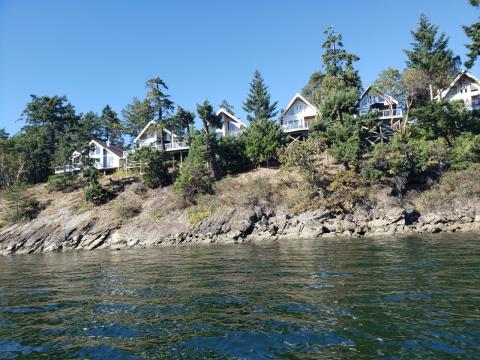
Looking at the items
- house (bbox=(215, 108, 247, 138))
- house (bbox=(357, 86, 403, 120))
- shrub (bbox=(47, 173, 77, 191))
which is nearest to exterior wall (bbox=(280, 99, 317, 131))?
house (bbox=(215, 108, 247, 138))

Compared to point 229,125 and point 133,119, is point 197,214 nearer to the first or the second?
point 229,125

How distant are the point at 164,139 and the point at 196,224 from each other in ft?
81.0

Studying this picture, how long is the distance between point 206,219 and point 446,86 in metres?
38.7

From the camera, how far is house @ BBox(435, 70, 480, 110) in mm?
55906

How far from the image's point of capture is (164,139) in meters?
59.2

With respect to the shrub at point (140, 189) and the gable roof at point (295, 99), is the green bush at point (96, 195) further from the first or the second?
the gable roof at point (295, 99)

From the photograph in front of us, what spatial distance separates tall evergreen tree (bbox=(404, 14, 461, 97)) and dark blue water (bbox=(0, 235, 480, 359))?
39.6 m

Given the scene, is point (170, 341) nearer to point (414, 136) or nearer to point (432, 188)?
point (432, 188)

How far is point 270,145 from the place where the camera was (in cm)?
4766

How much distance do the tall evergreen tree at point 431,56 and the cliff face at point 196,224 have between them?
21.6 m

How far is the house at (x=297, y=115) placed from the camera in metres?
56.5

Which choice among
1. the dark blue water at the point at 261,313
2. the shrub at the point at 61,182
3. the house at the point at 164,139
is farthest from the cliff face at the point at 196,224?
the dark blue water at the point at 261,313

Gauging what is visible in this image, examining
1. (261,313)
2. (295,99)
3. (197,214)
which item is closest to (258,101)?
(295,99)

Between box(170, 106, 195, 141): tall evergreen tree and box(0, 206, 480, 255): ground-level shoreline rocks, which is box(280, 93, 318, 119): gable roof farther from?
box(0, 206, 480, 255): ground-level shoreline rocks
